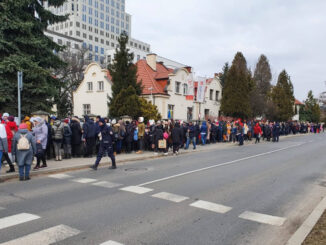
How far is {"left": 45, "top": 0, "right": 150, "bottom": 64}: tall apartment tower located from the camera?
9669 centimetres

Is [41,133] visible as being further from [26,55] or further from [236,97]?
[236,97]

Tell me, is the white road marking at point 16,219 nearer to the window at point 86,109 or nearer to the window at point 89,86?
the window at point 86,109

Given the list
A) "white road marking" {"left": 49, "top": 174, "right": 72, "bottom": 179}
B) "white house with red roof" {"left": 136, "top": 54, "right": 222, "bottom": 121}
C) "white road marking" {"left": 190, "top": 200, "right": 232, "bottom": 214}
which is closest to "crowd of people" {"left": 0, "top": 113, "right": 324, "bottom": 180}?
"white road marking" {"left": 49, "top": 174, "right": 72, "bottom": 179}

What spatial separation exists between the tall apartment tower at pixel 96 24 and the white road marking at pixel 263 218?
89466mm

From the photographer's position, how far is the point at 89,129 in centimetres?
1283

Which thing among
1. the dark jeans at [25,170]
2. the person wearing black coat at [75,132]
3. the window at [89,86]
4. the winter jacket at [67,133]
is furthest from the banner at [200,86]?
the dark jeans at [25,170]

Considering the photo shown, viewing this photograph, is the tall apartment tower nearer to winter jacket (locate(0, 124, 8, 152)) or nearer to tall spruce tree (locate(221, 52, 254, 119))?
tall spruce tree (locate(221, 52, 254, 119))

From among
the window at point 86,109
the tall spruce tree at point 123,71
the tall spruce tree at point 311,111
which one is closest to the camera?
the tall spruce tree at point 123,71

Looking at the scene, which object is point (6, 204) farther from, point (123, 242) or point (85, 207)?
point (123, 242)

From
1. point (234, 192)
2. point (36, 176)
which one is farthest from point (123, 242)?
point (36, 176)

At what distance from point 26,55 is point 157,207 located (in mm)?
12113

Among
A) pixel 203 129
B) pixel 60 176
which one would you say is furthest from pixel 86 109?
pixel 60 176

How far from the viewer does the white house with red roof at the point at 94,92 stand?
35.6 metres

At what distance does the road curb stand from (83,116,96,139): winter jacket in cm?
948
